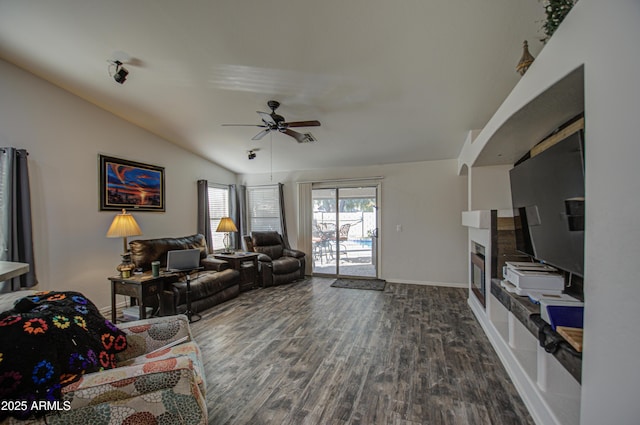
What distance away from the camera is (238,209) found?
6.32 meters

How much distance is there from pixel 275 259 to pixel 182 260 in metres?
2.21

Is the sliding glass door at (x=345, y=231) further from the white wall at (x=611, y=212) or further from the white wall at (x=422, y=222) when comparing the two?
the white wall at (x=611, y=212)

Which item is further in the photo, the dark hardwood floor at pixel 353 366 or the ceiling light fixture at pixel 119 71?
the ceiling light fixture at pixel 119 71

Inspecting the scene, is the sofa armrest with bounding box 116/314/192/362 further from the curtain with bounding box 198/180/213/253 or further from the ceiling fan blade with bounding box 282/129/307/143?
the curtain with bounding box 198/180/213/253

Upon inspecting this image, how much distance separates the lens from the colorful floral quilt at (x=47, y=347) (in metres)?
0.92

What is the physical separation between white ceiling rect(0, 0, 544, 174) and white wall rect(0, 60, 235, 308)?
0.21m

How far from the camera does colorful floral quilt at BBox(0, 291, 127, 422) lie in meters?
0.92

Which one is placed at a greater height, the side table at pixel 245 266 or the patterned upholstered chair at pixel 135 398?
the patterned upholstered chair at pixel 135 398

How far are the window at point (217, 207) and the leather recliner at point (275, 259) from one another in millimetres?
777

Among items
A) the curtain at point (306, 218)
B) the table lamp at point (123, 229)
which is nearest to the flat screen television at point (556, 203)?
the curtain at point (306, 218)

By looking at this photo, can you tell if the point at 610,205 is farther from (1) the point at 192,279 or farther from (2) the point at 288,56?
(1) the point at 192,279

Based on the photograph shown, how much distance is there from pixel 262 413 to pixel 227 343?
1182mm

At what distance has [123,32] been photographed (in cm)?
235

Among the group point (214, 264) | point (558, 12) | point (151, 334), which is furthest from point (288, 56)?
point (214, 264)
